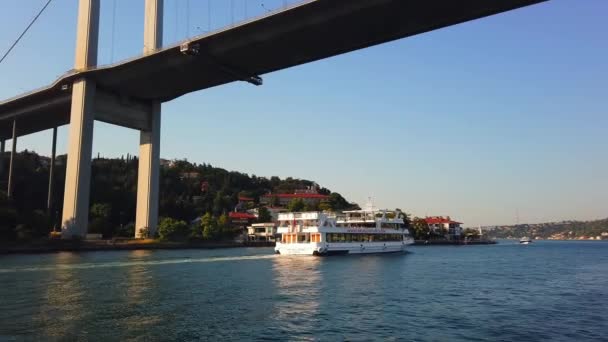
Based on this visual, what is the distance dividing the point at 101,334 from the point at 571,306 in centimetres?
1654

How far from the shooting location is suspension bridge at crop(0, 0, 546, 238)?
41.9 m

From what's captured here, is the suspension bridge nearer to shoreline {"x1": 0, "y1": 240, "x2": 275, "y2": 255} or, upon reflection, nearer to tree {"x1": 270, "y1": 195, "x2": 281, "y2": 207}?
shoreline {"x1": 0, "y1": 240, "x2": 275, "y2": 255}

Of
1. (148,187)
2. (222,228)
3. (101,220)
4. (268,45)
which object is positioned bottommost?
(222,228)

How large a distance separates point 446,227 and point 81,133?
342 feet

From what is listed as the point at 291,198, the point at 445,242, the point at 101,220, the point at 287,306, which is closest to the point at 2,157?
the point at 101,220

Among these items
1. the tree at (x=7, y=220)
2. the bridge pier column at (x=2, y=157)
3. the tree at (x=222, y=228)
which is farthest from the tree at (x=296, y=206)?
the tree at (x=7, y=220)

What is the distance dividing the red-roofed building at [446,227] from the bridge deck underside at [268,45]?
296 ft

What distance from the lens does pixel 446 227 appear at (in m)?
137

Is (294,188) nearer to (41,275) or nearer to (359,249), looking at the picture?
(359,249)

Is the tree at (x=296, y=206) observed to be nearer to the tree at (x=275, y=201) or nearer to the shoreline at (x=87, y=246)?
the tree at (x=275, y=201)

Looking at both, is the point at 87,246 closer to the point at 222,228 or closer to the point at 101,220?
the point at 101,220

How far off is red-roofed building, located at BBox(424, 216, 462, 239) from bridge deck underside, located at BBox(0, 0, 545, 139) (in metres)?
90.1

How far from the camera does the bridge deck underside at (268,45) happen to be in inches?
1609

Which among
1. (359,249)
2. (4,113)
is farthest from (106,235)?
(359,249)
